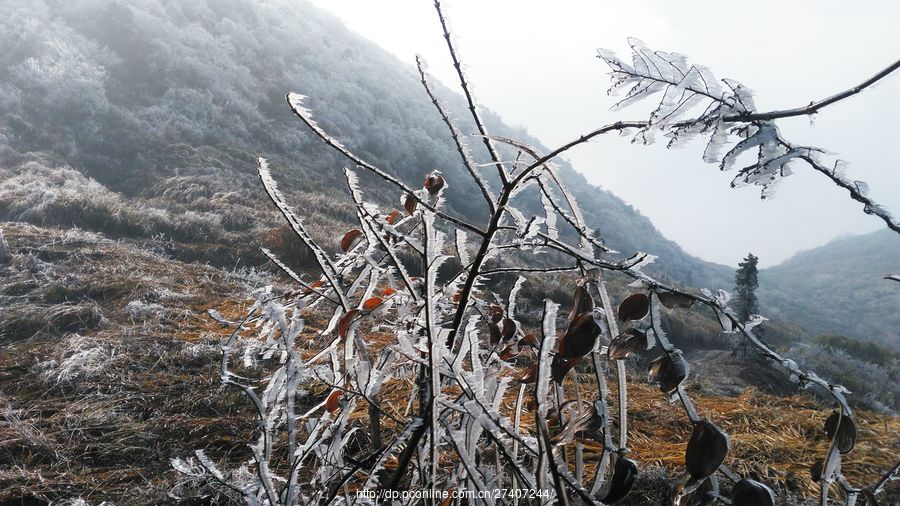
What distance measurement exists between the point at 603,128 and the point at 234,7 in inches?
758

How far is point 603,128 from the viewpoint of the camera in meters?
0.38

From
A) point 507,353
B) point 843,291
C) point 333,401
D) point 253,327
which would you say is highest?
point 843,291

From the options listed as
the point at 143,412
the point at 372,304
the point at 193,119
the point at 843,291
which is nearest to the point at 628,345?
the point at 372,304

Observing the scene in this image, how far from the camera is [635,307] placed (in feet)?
1.64

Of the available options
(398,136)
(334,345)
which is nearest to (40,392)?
(334,345)

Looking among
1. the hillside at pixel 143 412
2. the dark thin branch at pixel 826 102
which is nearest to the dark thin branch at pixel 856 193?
the dark thin branch at pixel 826 102

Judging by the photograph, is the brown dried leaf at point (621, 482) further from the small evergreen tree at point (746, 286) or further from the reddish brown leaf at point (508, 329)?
the small evergreen tree at point (746, 286)

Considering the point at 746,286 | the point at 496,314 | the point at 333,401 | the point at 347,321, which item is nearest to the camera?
the point at 347,321

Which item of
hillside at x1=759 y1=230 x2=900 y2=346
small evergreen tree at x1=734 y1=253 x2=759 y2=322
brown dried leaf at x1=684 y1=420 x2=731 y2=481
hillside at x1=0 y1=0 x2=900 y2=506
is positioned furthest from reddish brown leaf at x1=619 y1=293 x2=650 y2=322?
hillside at x1=759 y1=230 x2=900 y2=346

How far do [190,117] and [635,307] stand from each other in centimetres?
1159

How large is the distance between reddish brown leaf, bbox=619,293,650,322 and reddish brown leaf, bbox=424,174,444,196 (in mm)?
397

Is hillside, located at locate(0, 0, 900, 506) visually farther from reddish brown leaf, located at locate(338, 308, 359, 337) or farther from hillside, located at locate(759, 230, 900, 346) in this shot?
hillside, located at locate(759, 230, 900, 346)

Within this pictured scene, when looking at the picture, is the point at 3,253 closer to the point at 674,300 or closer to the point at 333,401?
the point at 333,401

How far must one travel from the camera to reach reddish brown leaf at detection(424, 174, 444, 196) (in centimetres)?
A: 82
